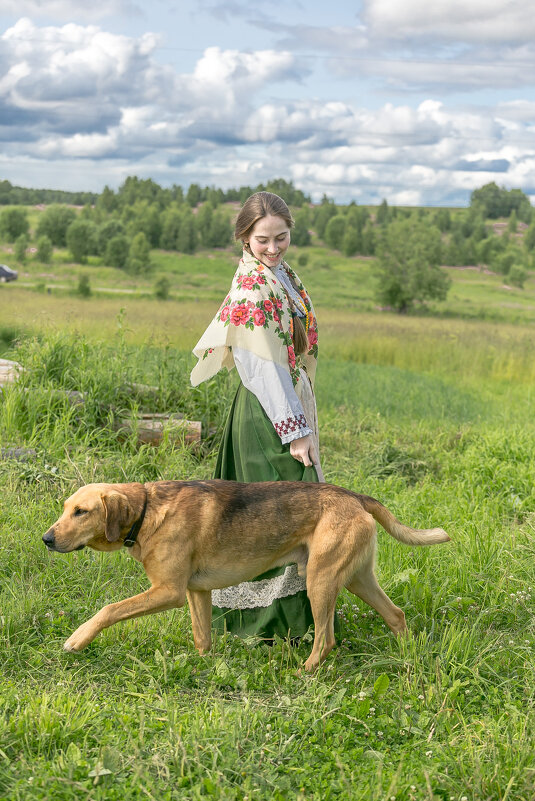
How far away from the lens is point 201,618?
4418 mm

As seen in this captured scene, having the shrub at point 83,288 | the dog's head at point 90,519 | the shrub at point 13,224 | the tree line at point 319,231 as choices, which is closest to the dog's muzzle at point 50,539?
the dog's head at point 90,519

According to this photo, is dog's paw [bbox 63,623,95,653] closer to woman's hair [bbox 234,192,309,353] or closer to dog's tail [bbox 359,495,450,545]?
dog's tail [bbox 359,495,450,545]

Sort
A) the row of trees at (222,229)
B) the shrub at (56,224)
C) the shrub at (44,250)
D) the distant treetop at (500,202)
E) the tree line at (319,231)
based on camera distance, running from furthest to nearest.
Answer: the distant treetop at (500,202)
the shrub at (56,224)
the row of trees at (222,229)
the shrub at (44,250)
the tree line at (319,231)

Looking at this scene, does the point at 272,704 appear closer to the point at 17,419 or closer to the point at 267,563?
the point at 267,563

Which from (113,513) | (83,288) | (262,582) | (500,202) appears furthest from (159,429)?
(500,202)

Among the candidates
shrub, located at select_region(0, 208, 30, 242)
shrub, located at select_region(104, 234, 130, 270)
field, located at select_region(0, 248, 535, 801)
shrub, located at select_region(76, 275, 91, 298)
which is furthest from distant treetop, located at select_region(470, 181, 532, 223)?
field, located at select_region(0, 248, 535, 801)

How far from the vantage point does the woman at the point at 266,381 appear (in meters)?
4.39

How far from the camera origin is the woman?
14.4 ft

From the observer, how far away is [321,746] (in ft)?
11.3

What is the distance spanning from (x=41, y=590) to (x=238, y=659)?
60.8 inches

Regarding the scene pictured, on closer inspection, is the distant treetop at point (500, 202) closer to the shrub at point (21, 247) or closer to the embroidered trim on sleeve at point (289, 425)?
the shrub at point (21, 247)

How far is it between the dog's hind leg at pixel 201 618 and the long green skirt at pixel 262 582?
0.67ft

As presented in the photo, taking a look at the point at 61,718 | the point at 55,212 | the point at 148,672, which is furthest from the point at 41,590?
the point at 55,212

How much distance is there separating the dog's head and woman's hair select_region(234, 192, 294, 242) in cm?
178
